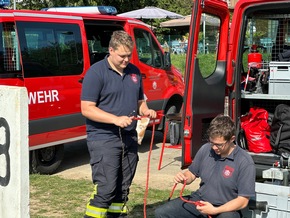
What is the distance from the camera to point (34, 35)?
680cm

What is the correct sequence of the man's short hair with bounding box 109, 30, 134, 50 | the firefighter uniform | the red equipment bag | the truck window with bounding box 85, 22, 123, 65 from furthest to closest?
the truck window with bounding box 85, 22, 123, 65 → the red equipment bag → the firefighter uniform → the man's short hair with bounding box 109, 30, 134, 50

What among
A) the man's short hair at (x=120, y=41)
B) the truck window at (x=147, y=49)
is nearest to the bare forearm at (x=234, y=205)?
the man's short hair at (x=120, y=41)

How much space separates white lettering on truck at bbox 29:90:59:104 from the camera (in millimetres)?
6631

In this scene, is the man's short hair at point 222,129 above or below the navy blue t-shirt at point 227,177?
above

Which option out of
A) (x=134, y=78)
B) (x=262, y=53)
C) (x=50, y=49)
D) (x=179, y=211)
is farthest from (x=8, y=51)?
(x=179, y=211)

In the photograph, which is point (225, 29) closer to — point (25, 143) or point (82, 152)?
point (25, 143)

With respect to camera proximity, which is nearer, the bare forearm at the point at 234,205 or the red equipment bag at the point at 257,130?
the bare forearm at the point at 234,205

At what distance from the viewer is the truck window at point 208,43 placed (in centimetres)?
543

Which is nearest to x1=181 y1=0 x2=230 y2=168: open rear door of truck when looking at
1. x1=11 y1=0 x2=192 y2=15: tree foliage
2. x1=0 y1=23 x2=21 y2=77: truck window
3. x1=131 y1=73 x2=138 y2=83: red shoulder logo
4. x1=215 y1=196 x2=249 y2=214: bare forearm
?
x1=131 y1=73 x2=138 y2=83: red shoulder logo

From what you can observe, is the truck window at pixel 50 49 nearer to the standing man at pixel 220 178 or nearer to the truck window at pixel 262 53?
the truck window at pixel 262 53

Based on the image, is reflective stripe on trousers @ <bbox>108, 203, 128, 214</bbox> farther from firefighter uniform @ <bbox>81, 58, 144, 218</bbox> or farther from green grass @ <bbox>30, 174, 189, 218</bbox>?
green grass @ <bbox>30, 174, 189, 218</bbox>

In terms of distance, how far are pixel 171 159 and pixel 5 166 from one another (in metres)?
5.31

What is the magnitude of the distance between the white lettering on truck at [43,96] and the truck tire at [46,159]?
2.51 feet

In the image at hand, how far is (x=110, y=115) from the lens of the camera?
13.1ft
